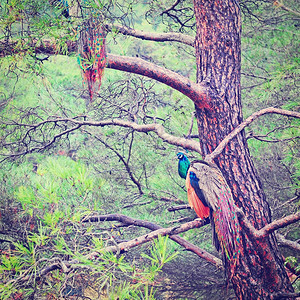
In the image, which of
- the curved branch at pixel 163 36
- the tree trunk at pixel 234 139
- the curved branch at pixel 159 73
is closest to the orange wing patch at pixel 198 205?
the tree trunk at pixel 234 139

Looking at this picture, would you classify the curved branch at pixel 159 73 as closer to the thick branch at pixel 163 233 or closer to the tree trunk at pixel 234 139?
the tree trunk at pixel 234 139

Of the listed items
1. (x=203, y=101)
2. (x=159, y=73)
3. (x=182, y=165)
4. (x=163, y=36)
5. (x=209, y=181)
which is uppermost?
(x=163, y=36)

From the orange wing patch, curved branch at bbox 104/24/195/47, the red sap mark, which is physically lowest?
the orange wing patch

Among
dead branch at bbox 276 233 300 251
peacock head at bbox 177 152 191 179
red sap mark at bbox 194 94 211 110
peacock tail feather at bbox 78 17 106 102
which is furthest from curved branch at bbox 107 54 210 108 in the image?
dead branch at bbox 276 233 300 251

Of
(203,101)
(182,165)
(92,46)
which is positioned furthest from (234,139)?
(92,46)

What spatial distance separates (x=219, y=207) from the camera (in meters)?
1.60

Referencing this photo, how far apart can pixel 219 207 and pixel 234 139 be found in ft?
1.24

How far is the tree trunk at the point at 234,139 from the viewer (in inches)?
66.0

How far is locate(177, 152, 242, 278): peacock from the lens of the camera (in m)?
1.58

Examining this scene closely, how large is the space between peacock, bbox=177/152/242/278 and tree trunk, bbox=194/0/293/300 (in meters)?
0.07

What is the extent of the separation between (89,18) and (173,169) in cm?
159

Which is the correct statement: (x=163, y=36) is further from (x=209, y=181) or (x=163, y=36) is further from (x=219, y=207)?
(x=219, y=207)

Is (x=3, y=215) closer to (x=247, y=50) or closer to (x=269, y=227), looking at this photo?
(x=269, y=227)

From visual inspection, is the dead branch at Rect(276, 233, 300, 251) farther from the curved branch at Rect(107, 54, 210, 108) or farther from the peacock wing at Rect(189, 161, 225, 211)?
the curved branch at Rect(107, 54, 210, 108)
